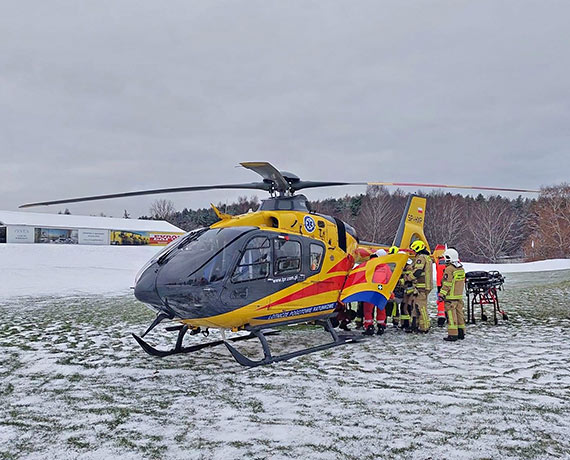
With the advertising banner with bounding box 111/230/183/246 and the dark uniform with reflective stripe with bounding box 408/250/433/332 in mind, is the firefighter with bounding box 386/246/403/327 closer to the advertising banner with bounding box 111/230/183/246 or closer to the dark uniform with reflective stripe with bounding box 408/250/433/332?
the dark uniform with reflective stripe with bounding box 408/250/433/332

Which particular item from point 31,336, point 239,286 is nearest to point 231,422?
point 239,286

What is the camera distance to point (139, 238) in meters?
41.5

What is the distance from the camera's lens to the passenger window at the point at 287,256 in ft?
22.0

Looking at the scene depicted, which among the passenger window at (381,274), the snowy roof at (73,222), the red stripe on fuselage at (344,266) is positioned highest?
the snowy roof at (73,222)

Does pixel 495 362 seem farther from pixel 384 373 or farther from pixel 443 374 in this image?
pixel 384 373

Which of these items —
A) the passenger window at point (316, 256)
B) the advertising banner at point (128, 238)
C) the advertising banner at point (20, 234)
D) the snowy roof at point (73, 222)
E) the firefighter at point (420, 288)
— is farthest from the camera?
the advertising banner at point (128, 238)

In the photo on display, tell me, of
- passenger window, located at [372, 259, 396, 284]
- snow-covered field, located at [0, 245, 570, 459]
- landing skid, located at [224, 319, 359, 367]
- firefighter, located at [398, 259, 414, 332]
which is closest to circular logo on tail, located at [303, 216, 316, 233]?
passenger window, located at [372, 259, 396, 284]

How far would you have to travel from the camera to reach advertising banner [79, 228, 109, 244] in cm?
3903

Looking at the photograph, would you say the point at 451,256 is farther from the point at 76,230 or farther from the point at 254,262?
the point at 76,230

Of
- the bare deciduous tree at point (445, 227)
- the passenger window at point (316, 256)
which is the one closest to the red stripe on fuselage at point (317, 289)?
the passenger window at point (316, 256)

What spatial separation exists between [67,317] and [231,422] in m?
8.45

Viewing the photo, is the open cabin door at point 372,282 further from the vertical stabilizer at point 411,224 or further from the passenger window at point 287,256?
the vertical stabilizer at point 411,224

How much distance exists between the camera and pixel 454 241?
5038 centimetres

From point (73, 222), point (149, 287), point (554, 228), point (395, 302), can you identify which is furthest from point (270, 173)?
point (554, 228)
